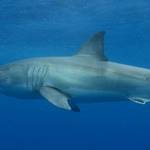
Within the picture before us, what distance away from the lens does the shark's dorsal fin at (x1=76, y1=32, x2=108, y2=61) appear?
768 centimetres

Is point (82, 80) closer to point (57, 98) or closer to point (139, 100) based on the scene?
point (57, 98)

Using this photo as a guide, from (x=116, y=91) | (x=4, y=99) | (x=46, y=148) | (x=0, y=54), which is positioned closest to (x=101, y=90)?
→ (x=116, y=91)

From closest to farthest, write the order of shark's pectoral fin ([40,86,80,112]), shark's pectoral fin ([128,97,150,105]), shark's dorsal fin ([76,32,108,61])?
shark's pectoral fin ([40,86,80,112]) → shark's pectoral fin ([128,97,150,105]) → shark's dorsal fin ([76,32,108,61])

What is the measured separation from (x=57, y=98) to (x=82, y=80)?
3.15ft

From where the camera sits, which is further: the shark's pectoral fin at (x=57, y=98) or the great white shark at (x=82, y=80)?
the great white shark at (x=82, y=80)

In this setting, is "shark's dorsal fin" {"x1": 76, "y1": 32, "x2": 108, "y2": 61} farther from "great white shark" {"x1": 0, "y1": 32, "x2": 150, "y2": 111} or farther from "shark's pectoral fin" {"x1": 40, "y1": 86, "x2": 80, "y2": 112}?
"shark's pectoral fin" {"x1": 40, "y1": 86, "x2": 80, "y2": 112}

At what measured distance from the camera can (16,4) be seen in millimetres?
16906

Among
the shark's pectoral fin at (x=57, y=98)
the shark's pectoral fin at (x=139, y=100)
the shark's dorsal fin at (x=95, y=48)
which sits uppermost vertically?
the shark's dorsal fin at (x=95, y=48)

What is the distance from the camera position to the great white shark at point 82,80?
7.33 meters

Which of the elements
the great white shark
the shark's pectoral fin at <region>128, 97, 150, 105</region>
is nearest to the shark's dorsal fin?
the great white shark

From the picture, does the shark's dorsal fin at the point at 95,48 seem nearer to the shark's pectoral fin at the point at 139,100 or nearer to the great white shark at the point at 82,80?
the great white shark at the point at 82,80

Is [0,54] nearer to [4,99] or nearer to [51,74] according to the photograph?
[51,74]

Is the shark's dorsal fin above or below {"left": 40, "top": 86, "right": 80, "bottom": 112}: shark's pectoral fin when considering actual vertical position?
above

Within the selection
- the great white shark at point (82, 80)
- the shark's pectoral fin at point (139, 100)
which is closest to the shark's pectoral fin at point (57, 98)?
the great white shark at point (82, 80)
